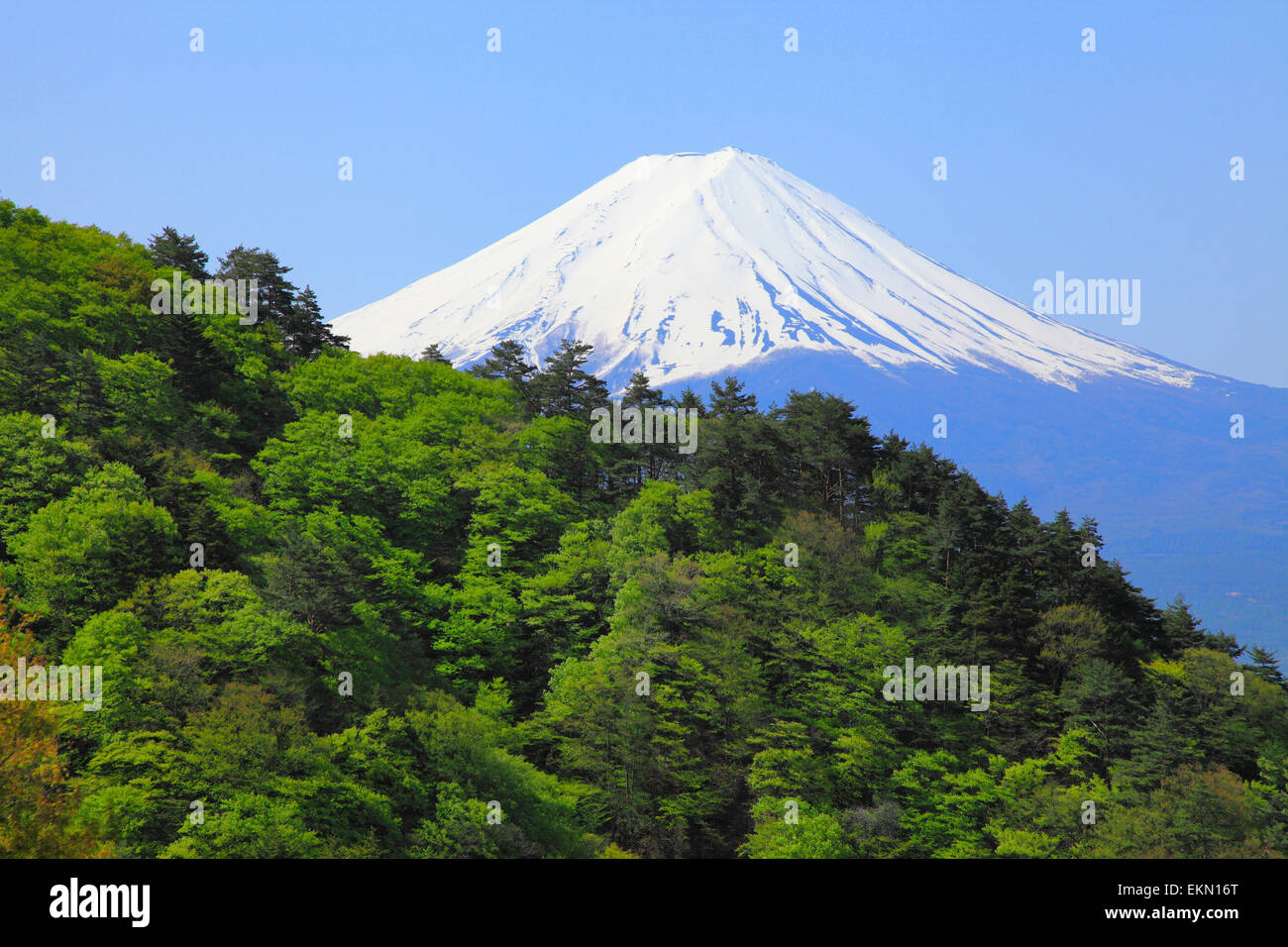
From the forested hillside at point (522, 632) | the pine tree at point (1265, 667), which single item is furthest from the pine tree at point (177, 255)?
the pine tree at point (1265, 667)

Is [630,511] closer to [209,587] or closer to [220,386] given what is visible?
[209,587]

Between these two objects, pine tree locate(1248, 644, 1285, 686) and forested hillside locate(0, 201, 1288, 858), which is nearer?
forested hillside locate(0, 201, 1288, 858)

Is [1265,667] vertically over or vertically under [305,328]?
under

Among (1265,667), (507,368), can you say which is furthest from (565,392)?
(1265,667)

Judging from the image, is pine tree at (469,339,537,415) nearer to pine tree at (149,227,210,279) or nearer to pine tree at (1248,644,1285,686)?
pine tree at (149,227,210,279)

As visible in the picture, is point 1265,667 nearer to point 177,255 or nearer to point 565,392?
point 565,392

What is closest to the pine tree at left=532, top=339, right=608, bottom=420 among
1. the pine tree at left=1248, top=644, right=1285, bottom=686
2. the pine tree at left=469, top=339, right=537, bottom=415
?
the pine tree at left=469, top=339, right=537, bottom=415
